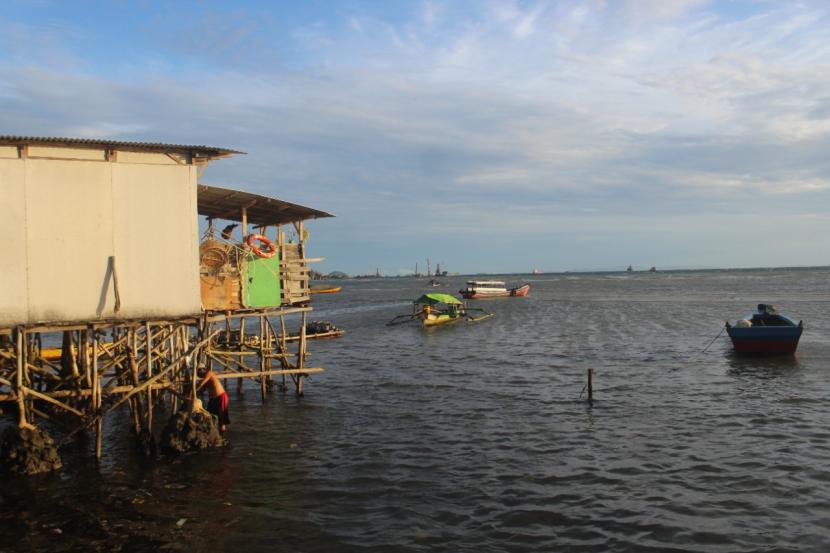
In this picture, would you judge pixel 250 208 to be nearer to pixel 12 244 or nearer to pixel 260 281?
pixel 260 281

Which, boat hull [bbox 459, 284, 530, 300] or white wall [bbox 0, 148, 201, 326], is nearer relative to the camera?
white wall [bbox 0, 148, 201, 326]

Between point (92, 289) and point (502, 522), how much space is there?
395 inches

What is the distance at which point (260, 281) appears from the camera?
60.3 feet

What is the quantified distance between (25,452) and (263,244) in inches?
324

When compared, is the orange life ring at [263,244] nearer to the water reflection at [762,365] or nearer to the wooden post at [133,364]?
the wooden post at [133,364]

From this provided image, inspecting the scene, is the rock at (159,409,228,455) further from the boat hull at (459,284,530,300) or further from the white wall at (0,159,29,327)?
the boat hull at (459,284,530,300)

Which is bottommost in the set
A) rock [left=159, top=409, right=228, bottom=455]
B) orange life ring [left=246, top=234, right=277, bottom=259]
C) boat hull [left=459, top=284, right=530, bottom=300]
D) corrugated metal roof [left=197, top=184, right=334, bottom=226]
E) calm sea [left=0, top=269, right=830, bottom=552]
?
calm sea [left=0, top=269, right=830, bottom=552]

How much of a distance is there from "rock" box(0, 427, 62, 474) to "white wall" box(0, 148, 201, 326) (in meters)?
2.35

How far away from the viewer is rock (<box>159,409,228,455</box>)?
1427 cm

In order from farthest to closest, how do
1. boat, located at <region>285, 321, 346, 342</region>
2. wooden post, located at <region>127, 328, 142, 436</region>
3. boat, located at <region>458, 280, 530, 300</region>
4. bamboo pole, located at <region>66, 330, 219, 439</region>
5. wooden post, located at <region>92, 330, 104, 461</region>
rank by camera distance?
boat, located at <region>458, 280, 530, 300</region>, boat, located at <region>285, 321, 346, 342</region>, wooden post, located at <region>127, 328, 142, 436</region>, bamboo pole, located at <region>66, 330, 219, 439</region>, wooden post, located at <region>92, 330, 104, 461</region>

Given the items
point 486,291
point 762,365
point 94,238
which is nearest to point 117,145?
point 94,238

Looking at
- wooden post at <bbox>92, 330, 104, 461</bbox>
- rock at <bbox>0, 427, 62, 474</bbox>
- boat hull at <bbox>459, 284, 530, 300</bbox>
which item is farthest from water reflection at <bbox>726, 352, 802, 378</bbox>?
boat hull at <bbox>459, 284, 530, 300</bbox>

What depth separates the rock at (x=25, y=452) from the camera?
504 inches

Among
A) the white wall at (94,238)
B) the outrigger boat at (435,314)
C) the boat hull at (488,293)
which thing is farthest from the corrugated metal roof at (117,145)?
the boat hull at (488,293)
